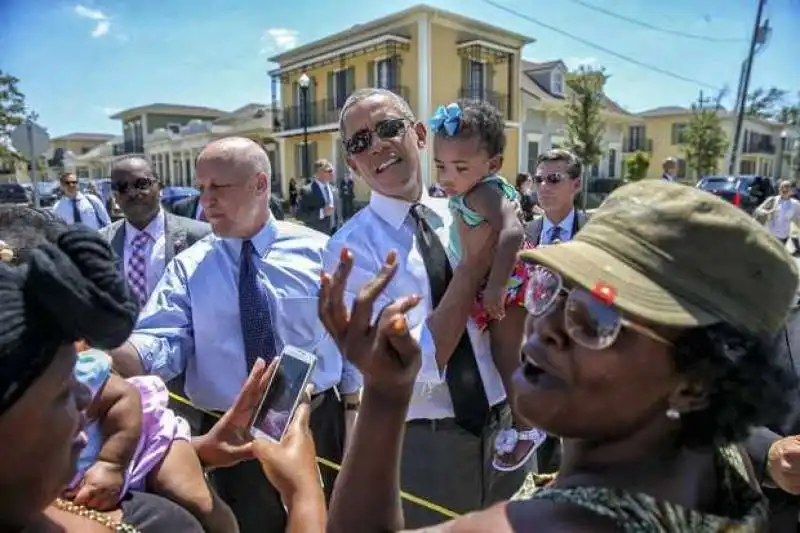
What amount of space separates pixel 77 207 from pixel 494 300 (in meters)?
7.53

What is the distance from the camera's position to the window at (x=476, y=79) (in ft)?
104

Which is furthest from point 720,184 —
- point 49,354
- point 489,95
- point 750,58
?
point 49,354

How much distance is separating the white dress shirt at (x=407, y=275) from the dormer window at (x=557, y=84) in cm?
3826

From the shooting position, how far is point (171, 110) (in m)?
62.3

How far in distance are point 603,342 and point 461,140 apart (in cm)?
183

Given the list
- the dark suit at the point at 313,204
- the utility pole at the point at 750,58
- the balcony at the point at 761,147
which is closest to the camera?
the dark suit at the point at 313,204

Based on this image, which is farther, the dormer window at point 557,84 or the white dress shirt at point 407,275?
the dormer window at point 557,84

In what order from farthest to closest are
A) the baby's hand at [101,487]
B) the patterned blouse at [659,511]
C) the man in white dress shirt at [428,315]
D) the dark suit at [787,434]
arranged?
1. the man in white dress shirt at [428,315]
2. the dark suit at [787,434]
3. the baby's hand at [101,487]
4. the patterned blouse at [659,511]

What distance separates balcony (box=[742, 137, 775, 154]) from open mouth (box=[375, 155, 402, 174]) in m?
66.2

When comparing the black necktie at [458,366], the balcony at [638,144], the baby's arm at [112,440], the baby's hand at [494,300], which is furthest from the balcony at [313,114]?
the baby's arm at [112,440]

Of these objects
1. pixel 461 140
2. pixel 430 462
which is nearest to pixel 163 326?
pixel 430 462

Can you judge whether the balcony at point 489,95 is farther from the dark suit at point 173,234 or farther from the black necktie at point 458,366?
the black necktie at point 458,366

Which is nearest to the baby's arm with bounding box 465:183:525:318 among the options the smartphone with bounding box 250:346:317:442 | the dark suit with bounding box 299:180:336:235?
the smartphone with bounding box 250:346:317:442

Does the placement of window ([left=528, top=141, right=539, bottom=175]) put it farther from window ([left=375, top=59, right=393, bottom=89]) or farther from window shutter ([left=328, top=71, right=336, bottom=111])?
window shutter ([left=328, top=71, right=336, bottom=111])
